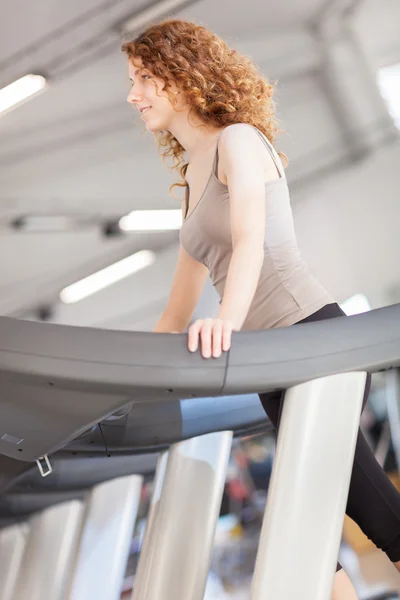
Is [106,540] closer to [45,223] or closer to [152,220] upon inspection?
[45,223]

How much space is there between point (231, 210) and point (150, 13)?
3257 mm

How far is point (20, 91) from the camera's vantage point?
4168 mm

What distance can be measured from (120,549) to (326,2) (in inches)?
136

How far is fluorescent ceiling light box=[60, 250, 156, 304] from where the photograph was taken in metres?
5.10

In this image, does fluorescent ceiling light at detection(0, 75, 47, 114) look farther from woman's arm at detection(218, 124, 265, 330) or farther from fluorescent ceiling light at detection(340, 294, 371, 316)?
woman's arm at detection(218, 124, 265, 330)

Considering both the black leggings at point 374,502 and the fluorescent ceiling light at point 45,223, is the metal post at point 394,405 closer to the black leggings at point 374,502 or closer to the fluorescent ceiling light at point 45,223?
the fluorescent ceiling light at point 45,223

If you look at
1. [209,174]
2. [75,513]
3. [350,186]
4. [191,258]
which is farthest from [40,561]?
[350,186]

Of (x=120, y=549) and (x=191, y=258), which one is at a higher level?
(x=191, y=258)

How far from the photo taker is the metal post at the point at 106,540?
1.89m

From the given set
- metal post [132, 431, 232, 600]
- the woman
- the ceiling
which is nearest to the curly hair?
the woman

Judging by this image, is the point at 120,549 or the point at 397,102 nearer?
the point at 120,549

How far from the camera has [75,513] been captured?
6.77ft

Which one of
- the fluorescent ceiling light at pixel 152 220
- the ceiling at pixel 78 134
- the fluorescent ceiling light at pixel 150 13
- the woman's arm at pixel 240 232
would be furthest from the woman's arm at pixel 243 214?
the fluorescent ceiling light at pixel 152 220

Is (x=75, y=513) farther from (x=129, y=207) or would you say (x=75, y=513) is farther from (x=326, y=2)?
(x=326, y=2)
